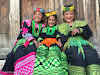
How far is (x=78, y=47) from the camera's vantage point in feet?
7.64

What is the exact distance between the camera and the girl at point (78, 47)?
222 centimetres

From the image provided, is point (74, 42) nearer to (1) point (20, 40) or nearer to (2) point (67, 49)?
(2) point (67, 49)

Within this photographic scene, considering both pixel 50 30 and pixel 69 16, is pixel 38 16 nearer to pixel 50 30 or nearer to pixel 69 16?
pixel 50 30

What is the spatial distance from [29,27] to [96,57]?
1050 millimetres

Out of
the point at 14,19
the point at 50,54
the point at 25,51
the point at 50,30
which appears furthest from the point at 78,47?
the point at 14,19

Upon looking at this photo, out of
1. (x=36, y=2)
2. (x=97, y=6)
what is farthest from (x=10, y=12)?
(x=97, y=6)

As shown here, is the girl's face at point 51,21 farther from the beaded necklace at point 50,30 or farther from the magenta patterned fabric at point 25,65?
the magenta patterned fabric at point 25,65

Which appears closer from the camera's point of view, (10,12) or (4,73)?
(4,73)

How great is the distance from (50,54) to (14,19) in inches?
38.6

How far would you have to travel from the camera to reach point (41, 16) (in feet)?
8.88

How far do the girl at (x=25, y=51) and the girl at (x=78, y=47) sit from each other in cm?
37

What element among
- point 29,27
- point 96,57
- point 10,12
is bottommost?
point 96,57

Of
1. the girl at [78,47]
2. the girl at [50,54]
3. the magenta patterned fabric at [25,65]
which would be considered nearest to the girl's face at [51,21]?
the girl at [50,54]

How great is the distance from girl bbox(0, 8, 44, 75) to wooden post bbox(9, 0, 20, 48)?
1.04ft
